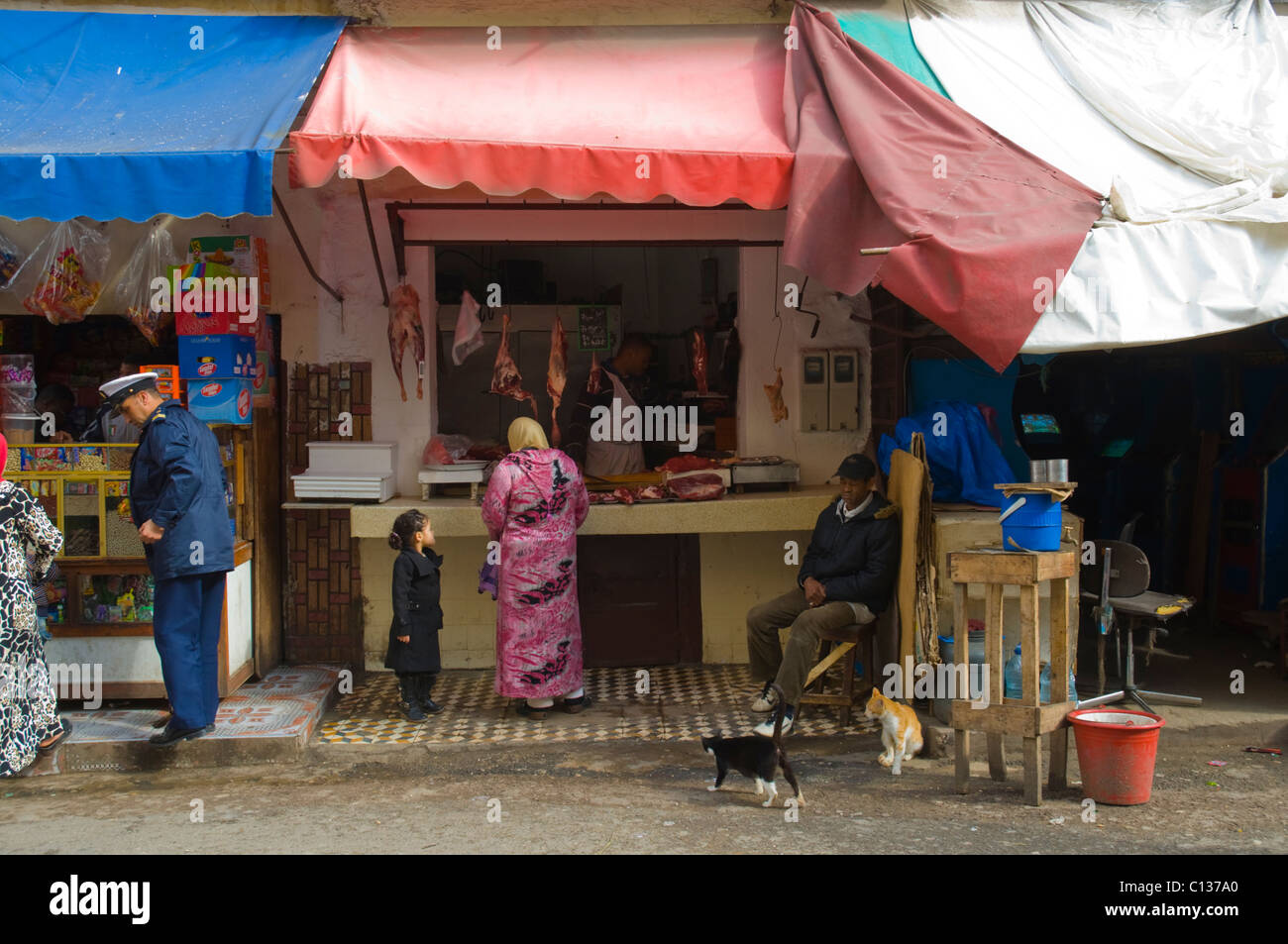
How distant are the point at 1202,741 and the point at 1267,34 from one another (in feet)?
14.7

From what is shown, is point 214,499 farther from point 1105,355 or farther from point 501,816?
point 1105,355

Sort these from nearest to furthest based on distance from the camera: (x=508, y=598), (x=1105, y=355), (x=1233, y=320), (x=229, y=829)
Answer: (x=229, y=829)
(x=1233, y=320)
(x=508, y=598)
(x=1105, y=355)

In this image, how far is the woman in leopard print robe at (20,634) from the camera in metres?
5.75

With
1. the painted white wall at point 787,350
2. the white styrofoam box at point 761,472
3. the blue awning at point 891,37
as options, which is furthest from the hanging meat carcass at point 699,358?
the blue awning at point 891,37

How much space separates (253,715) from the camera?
6.48m

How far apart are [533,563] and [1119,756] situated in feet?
11.0

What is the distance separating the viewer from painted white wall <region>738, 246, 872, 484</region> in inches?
310

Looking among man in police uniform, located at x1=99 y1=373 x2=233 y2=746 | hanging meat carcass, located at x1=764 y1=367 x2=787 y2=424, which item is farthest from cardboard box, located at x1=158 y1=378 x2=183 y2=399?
hanging meat carcass, located at x1=764 y1=367 x2=787 y2=424

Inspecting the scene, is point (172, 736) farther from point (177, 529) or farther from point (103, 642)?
point (177, 529)

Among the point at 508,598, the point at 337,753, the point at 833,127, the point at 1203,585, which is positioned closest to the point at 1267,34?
the point at 833,127

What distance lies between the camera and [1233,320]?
5473 mm

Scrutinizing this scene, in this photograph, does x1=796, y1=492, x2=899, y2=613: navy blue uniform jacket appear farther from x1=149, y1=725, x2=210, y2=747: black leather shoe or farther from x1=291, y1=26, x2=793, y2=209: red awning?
x1=149, y1=725, x2=210, y2=747: black leather shoe

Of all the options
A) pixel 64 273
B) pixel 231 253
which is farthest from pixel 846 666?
pixel 64 273

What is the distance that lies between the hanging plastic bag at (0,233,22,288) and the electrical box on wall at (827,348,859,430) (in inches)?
218
